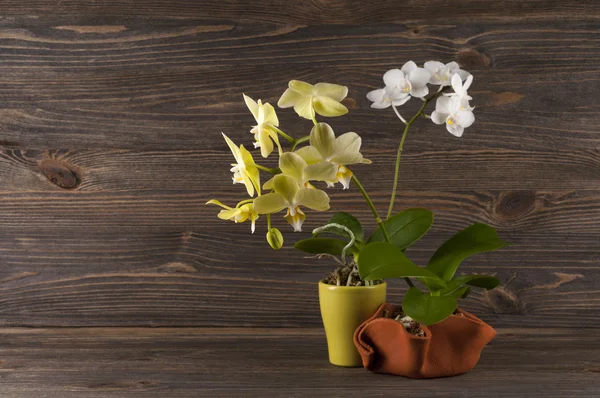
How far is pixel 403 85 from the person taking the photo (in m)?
0.97

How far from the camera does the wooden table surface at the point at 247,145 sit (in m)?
1.27

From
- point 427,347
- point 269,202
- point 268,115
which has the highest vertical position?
point 268,115

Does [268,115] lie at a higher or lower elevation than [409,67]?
lower

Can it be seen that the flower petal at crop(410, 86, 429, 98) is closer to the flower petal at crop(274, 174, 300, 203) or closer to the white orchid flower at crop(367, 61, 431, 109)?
the white orchid flower at crop(367, 61, 431, 109)

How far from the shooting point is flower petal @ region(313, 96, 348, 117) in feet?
3.04

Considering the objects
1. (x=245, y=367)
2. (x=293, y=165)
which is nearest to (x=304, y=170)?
(x=293, y=165)

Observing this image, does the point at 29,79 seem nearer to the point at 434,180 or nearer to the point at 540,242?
the point at 434,180

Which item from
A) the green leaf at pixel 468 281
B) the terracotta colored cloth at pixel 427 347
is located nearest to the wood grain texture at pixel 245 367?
the terracotta colored cloth at pixel 427 347

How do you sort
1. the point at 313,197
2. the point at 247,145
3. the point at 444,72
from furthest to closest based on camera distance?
the point at 247,145, the point at 444,72, the point at 313,197

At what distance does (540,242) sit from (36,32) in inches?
40.9

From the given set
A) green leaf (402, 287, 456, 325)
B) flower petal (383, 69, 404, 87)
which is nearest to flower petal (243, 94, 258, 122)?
flower petal (383, 69, 404, 87)

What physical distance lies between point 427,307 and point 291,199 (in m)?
0.23

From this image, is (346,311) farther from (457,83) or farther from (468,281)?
(457,83)

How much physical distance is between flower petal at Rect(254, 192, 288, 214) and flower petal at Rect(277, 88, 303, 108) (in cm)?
14
